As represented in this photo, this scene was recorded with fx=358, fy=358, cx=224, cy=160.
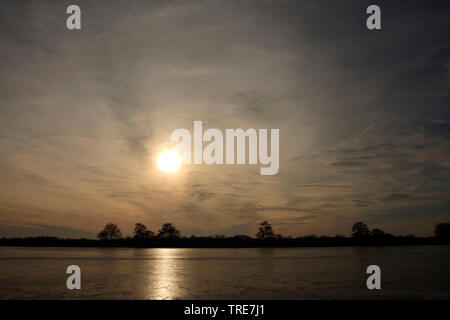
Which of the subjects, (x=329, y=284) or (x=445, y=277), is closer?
(x=329, y=284)

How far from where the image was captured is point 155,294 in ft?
104

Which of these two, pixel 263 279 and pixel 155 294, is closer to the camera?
pixel 155 294

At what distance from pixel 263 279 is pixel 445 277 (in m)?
23.5
